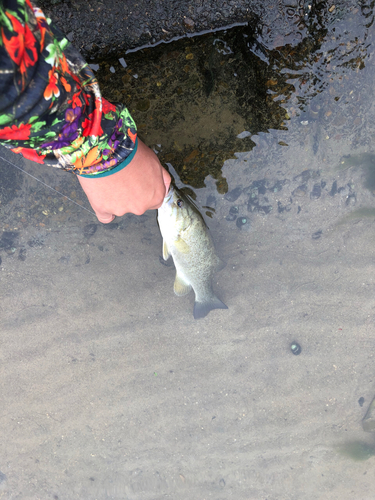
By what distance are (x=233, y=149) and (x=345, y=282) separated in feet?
6.39

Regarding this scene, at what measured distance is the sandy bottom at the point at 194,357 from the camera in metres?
3.36

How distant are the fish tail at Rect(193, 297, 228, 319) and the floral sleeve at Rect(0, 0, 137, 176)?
71.1 inches

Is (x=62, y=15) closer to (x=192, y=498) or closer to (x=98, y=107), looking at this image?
(x=98, y=107)

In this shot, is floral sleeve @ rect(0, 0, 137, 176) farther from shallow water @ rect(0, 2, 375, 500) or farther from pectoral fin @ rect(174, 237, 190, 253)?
shallow water @ rect(0, 2, 375, 500)

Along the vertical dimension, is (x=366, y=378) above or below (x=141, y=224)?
below

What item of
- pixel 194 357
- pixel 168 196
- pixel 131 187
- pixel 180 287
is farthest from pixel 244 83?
pixel 194 357

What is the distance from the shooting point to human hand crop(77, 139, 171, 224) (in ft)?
7.32

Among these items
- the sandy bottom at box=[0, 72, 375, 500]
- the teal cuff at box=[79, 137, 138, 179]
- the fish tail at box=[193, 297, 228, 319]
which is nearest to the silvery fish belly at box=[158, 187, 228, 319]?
the fish tail at box=[193, 297, 228, 319]

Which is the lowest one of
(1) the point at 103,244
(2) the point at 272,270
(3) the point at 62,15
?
(2) the point at 272,270

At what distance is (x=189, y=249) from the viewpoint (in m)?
3.03

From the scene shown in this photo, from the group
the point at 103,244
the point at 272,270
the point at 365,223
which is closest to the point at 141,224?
the point at 103,244

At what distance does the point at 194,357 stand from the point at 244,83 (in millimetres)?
2911

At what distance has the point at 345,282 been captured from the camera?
346cm

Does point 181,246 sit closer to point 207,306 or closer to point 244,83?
point 207,306
